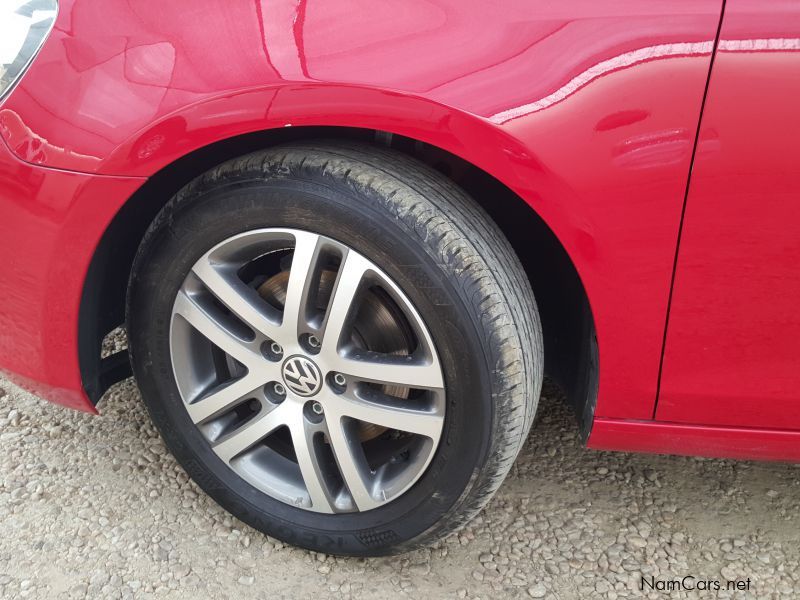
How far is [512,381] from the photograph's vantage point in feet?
4.97

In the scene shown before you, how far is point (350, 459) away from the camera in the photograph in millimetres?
1677

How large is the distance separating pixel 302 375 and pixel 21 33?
90 cm

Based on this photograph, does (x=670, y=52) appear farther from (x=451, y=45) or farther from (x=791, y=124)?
(x=451, y=45)

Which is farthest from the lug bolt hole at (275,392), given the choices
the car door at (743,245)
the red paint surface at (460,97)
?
the car door at (743,245)

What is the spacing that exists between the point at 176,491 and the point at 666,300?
1342 millimetres

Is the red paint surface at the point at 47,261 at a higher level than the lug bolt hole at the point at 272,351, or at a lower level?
higher

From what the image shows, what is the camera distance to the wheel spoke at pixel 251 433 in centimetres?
173

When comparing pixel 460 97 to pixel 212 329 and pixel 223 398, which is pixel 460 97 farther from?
pixel 223 398

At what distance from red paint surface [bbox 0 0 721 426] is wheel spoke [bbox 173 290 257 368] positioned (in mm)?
251

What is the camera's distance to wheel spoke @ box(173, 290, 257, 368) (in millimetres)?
1679

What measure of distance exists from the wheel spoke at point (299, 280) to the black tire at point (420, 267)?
30 millimetres

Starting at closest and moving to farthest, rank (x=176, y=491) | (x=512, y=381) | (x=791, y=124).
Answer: (x=791, y=124)
(x=512, y=381)
(x=176, y=491)

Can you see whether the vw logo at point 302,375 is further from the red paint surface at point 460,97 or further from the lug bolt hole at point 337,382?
the red paint surface at point 460,97

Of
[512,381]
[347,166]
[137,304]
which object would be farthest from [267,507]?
[347,166]
